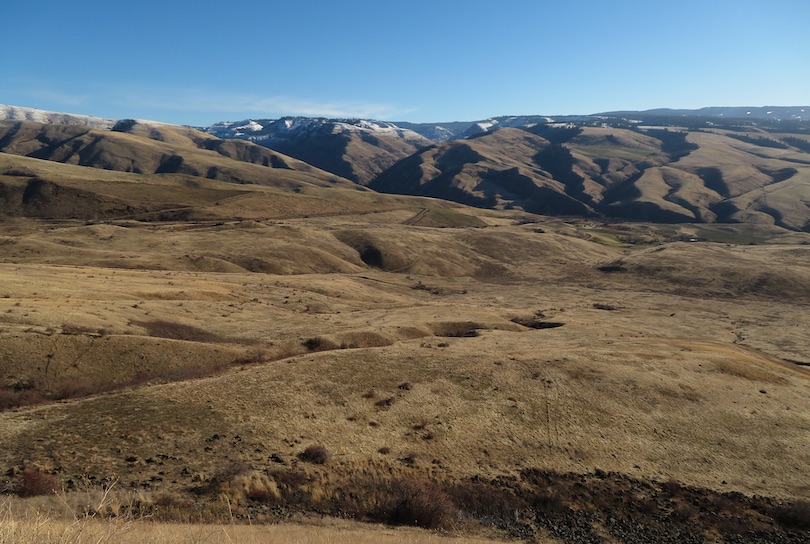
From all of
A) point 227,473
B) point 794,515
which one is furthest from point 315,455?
point 794,515

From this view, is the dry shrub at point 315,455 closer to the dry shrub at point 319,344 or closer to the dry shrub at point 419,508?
the dry shrub at point 419,508

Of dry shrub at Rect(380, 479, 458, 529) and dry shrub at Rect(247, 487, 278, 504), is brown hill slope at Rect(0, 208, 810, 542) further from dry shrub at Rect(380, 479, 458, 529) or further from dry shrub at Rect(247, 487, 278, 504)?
dry shrub at Rect(380, 479, 458, 529)

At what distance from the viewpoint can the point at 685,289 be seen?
14288 centimetres

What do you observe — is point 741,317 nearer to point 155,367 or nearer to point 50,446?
point 155,367

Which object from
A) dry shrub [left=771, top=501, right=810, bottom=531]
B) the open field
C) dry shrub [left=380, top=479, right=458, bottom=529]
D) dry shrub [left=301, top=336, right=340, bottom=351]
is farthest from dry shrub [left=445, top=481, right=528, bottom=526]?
dry shrub [left=301, top=336, right=340, bottom=351]

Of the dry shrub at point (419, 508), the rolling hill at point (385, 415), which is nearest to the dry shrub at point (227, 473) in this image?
the rolling hill at point (385, 415)

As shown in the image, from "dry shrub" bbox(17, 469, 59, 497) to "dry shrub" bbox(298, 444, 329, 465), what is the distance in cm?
1347

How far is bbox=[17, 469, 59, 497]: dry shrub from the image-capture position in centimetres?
2417

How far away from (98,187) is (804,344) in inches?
8725

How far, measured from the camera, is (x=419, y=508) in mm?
27750

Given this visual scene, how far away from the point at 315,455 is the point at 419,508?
8.06 meters

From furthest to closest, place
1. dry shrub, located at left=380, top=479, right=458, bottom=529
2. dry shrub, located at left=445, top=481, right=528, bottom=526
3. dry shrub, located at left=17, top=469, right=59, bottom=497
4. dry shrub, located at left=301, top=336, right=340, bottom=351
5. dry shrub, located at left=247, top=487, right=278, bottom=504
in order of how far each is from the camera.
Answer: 1. dry shrub, located at left=301, top=336, right=340, bottom=351
2. dry shrub, located at left=445, top=481, right=528, bottom=526
3. dry shrub, located at left=380, top=479, right=458, bottom=529
4. dry shrub, located at left=247, top=487, right=278, bottom=504
5. dry shrub, located at left=17, top=469, right=59, bottom=497

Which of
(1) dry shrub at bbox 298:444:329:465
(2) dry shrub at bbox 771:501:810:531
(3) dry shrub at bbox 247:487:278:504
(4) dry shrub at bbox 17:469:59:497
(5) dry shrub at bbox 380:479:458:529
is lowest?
(2) dry shrub at bbox 771:501:810:531

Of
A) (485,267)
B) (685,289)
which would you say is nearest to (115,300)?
(485,267)
